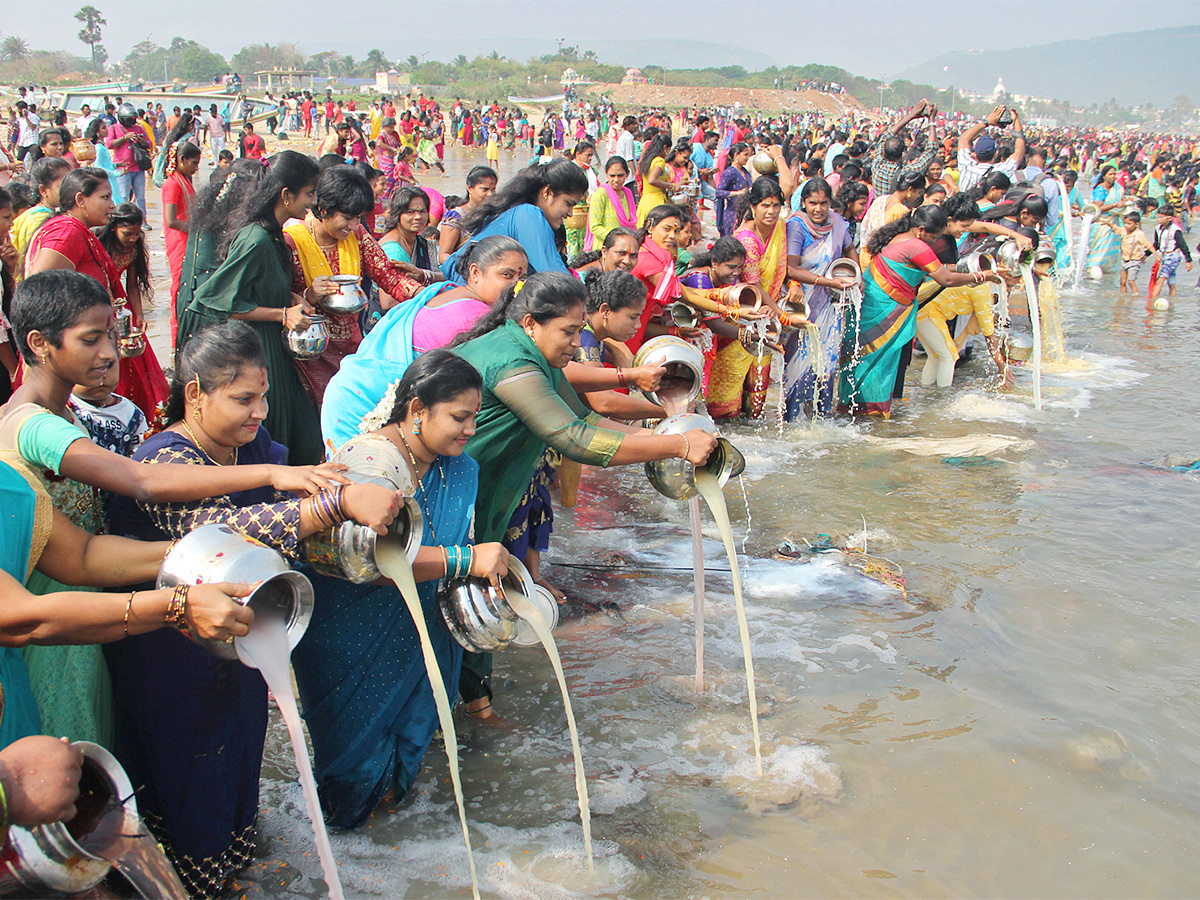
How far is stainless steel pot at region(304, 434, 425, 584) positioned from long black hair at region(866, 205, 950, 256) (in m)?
5.54

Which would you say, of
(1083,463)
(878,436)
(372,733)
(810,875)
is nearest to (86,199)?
(372,733)

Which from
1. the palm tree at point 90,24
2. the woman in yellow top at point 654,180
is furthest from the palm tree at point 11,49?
the woman in yellow top at point 654,180

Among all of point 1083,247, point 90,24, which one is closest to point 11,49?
point 90,24

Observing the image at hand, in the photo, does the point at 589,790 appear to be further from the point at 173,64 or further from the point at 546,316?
the point at 173,64

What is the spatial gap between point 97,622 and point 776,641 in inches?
115

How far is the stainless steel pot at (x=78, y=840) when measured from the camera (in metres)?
1.47

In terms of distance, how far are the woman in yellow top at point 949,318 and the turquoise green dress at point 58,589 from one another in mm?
6546

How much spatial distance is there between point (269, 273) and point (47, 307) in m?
1.95

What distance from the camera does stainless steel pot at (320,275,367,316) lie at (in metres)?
4.22

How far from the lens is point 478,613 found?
101 inches

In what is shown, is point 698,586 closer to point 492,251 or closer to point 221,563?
point 492,251

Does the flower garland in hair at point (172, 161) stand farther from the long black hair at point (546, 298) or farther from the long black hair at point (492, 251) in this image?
the long black hair at point (546, 298)

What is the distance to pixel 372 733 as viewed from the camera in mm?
2682

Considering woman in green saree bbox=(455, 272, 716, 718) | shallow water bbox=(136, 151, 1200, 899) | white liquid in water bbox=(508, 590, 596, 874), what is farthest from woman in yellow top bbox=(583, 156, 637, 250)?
Answer: white liquid in water bbox=(508, 590, 596, 874)
